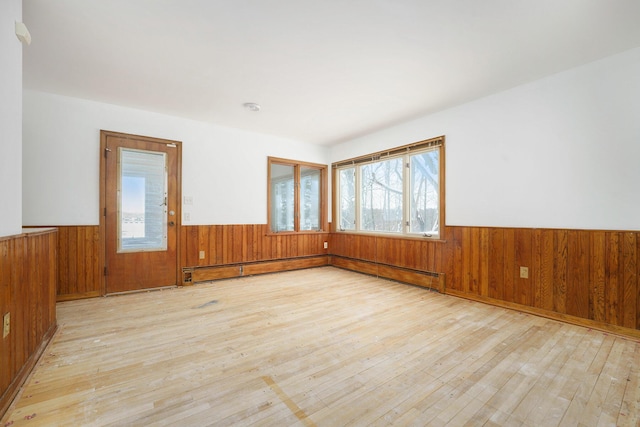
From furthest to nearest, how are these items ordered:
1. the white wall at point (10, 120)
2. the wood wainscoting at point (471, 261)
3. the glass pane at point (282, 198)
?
the glass pane at point (282, 198), the wood wainscoting at point (471, 261), the white wall at point (10, 120)

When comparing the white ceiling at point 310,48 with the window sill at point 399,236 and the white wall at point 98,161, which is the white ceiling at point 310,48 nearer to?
the white wall at point 98,161

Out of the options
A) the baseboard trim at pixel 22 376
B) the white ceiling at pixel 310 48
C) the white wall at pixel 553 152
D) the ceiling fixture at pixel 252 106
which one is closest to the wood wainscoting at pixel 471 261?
the white wall at pixel 553 152

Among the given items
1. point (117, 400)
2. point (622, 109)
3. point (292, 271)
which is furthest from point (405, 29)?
point (292, 271)

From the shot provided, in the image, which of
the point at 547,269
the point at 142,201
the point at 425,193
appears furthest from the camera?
the point at 425,193

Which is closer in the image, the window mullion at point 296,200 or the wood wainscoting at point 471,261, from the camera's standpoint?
the wood wainscoting at point 471,261

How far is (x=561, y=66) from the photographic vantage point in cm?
274

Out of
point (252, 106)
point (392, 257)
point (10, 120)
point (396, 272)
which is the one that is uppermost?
point (252, 106)

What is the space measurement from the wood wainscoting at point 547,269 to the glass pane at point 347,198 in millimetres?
1571

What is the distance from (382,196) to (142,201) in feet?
12.4

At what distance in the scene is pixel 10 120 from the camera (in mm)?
1714

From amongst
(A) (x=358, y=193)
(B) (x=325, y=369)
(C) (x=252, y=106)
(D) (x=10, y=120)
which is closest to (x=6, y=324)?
(D) (x=10, y=120)

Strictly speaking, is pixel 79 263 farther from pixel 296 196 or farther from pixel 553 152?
pixel 553 152

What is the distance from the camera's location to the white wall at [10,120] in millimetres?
1608

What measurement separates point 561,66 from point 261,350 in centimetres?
390
